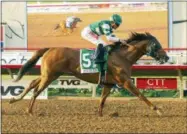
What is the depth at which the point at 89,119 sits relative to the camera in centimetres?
746

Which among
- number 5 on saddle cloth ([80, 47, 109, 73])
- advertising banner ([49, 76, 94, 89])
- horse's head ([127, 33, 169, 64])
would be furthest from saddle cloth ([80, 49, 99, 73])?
advertising banner ([49, 76, 94, 89])

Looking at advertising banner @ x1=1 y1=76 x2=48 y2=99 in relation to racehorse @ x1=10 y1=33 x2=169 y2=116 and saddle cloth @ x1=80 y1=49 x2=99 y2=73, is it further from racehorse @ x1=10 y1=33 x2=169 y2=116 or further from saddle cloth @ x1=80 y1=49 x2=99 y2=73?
saddle cloth @ x1=80 y1=49 x2=99 y2=73

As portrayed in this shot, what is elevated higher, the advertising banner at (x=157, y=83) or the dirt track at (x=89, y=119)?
the advertising banner at (x=157, y=83)

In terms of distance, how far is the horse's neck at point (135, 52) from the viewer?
27.4 feet

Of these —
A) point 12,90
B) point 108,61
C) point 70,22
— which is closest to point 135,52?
point 108,61

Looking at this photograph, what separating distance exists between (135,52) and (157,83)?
3.19 meters

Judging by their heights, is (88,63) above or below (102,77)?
above

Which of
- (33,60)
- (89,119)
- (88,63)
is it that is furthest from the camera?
(33,60)

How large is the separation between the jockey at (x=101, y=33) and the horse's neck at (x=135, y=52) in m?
0.20

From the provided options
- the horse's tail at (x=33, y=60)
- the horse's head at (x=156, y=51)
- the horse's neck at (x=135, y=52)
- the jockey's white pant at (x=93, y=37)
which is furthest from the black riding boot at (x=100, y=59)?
the horse's tail at (x=33, y=60)

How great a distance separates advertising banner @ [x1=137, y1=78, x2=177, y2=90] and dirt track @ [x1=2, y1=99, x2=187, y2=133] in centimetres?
140

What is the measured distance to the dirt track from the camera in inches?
251

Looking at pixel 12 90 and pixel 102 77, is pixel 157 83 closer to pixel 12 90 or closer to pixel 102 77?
pixel 12 90

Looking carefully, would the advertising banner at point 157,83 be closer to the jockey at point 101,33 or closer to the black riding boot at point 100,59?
the jockey at point 101,33
